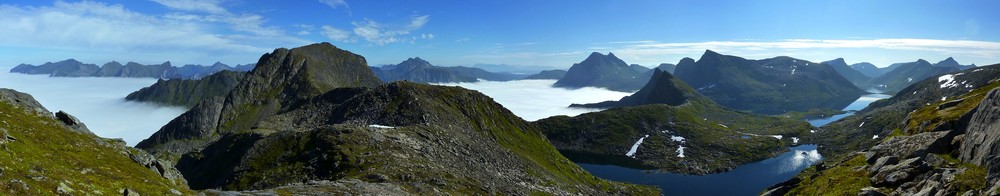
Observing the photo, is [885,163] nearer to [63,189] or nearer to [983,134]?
[983,134]

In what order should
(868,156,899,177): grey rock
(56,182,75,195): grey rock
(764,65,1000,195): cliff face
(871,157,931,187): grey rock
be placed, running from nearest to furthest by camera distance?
(56,182,75,195): grey rock, (764,65,1000,195): cliff face, (871,157,931,187): grey rock, (868,156,899,177): grey rock

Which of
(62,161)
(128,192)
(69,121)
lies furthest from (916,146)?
(69,121)

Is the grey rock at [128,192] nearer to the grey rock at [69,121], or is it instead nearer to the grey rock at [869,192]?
the grey rock at [69,121]

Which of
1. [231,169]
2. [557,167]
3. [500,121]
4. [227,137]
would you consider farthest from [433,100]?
[231,169]

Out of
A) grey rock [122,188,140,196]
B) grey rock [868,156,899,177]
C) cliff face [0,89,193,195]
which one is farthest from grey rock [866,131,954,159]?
cliff face [0,89,193,195]

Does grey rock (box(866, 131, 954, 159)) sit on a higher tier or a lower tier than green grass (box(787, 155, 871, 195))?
higher

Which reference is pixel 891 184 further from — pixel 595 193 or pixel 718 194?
pixel 718 194

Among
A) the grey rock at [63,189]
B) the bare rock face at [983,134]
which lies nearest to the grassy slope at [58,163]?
the grey rock at [63,189]

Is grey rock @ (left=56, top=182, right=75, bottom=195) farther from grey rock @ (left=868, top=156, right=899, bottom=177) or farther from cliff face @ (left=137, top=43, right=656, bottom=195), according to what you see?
grey rock @ (left=868, top=156, right=899, bottom=177)
